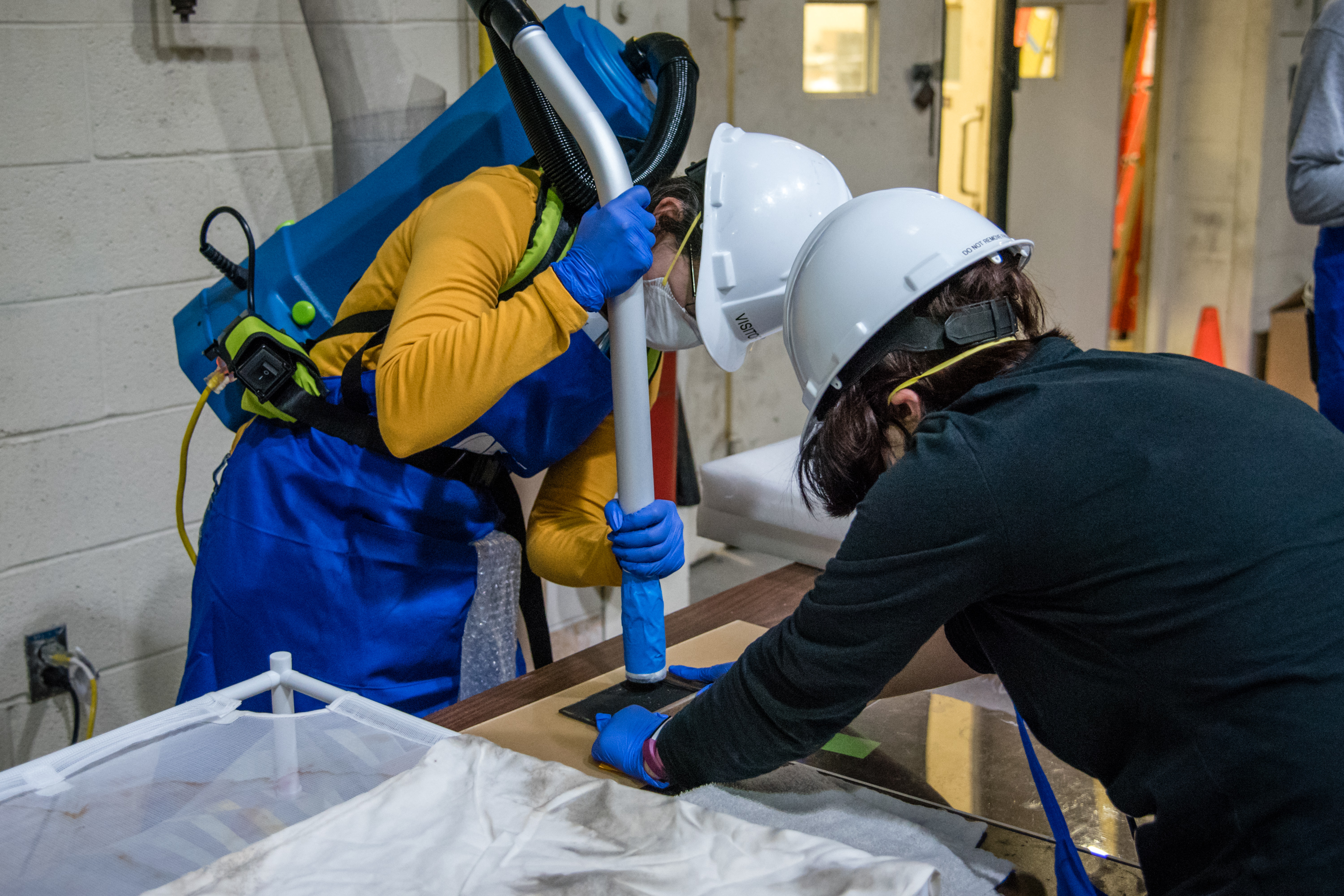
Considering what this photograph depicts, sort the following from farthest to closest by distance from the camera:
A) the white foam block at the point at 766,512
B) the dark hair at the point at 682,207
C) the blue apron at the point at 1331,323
Answer: the blue apron at the point at 1331,323
the white foam block at the point at 766,512
the dark hair at the point at 682,207

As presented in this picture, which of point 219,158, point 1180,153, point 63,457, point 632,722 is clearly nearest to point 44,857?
point 632,722

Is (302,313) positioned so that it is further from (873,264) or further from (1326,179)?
(1326,179)

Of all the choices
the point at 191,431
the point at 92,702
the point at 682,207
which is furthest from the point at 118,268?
the point at 682,207

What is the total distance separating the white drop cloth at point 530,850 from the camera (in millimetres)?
668

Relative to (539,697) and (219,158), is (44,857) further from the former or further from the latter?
(219,158)

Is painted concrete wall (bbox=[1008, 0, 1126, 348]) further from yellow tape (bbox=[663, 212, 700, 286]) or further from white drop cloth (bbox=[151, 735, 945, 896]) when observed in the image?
white drop cloth (bbox=[151, 735, 945, 896])

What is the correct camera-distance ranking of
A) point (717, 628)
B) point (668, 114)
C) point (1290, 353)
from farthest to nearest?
1. point (1290, 353)
2. point (717, 628)
3. point (668, 114)

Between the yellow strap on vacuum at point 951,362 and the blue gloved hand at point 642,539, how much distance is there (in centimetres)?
41

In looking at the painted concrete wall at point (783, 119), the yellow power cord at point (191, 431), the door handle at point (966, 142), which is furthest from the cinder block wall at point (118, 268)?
the door handle at point (966, 142)

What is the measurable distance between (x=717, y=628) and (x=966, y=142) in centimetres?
306

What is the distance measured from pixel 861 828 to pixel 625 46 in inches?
41.7

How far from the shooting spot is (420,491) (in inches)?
55.7

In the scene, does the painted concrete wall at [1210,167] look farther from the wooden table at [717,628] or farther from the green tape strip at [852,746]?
the green tape strip at [852,746]

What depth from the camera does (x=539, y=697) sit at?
1.27 metres
